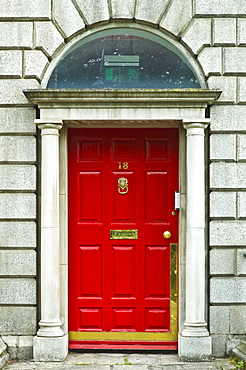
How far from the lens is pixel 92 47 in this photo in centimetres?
647

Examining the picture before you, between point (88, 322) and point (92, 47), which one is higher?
point (92, 47)

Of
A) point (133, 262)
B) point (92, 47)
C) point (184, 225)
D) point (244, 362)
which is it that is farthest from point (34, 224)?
point (244, 362)

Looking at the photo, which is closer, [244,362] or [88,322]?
[244,362]

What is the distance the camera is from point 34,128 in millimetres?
6340

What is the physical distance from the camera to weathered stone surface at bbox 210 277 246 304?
6.28 m

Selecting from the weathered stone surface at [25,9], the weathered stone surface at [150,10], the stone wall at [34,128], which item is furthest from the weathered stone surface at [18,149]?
the weathered stone surface at [150,10]

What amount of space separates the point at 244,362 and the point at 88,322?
1.98m

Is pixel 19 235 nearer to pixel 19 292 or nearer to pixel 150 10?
pixel 19 292

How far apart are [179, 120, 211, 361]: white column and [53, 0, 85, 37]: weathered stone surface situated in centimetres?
182

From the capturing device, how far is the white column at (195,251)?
20.2 ft

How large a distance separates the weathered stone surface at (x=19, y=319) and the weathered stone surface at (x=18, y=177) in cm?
150

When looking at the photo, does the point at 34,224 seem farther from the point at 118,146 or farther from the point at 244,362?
the point at 244,362

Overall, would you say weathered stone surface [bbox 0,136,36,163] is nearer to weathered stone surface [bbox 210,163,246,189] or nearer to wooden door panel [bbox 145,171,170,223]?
wooden door panel [bbox 145,171,170,223]

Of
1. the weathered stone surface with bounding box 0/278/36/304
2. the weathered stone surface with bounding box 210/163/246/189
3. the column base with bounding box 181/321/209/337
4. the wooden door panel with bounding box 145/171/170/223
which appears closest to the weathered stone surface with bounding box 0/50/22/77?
the wooden door panel with bounding box 145/171/170/223
